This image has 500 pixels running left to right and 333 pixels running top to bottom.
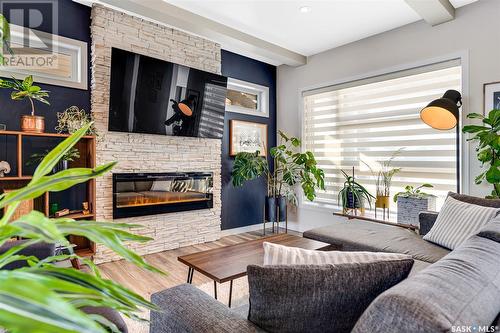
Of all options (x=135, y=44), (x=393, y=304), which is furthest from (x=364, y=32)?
(x=393, y=304)

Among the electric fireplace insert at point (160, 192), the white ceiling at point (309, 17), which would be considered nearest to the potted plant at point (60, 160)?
the electric fireplace insert at point (160, 192)

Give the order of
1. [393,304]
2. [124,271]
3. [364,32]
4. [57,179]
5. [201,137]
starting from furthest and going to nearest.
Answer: [201,137]
[364,32]
[124,271]
[393,304]
[57,179]

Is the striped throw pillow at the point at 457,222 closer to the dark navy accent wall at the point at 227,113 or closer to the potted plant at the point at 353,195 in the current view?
the potted plant at the point at 353,195

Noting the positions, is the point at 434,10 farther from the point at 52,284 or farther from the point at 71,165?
the point at 71,165

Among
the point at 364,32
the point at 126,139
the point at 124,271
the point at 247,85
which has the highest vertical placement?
the point at 364,32

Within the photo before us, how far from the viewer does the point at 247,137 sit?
4.58 metres

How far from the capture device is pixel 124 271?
291 cm

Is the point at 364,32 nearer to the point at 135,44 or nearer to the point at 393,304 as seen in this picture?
the point at 135,44

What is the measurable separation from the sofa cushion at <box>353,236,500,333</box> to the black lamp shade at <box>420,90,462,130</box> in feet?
6.56

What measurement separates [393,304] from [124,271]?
286 cm

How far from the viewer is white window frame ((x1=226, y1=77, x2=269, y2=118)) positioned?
14.5ft

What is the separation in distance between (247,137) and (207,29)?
5.70 ft

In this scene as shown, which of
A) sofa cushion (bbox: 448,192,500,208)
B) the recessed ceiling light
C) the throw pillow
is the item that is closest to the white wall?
sofa cushion (bbox: 448,192,500,208)

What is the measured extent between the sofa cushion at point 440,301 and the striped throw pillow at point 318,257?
0.14 metres
